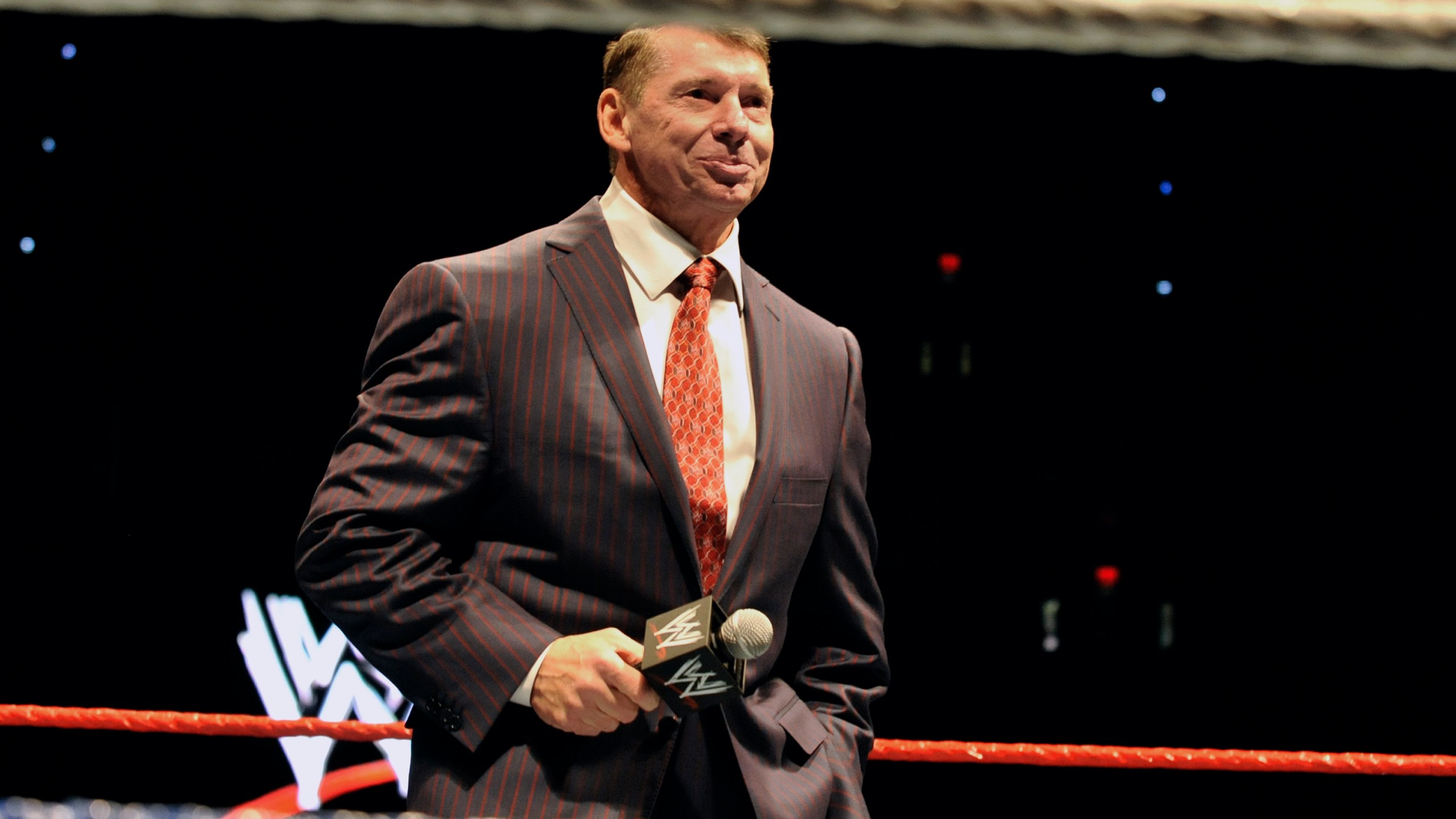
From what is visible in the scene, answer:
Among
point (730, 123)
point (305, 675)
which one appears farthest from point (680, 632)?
point (305, 675)

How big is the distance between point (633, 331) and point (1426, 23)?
2.69ft

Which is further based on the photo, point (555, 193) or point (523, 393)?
point (555, 193)

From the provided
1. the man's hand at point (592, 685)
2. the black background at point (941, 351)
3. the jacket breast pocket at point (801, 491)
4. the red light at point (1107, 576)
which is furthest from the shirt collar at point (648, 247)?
the red light at point (1107, 576)

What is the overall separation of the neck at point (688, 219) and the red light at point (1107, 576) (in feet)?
6.91

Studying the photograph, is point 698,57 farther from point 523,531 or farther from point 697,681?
point 697,681

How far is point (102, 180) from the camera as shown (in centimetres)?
299

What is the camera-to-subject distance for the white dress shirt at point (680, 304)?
4.13ft

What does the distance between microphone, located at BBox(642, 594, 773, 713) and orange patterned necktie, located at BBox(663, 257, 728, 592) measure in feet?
0.78

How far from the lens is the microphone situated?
0.91 m

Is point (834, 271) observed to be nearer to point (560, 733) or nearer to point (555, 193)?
point (555, 193)

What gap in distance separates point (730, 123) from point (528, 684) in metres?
0.55

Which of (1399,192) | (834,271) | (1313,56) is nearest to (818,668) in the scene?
(1313,56)

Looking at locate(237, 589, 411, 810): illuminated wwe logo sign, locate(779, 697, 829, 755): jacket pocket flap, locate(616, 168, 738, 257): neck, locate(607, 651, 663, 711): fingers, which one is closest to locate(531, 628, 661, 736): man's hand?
locate(607, 651, 663, 711): fingers

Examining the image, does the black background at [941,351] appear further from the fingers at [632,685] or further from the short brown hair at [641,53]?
the fingers at [632,685]
